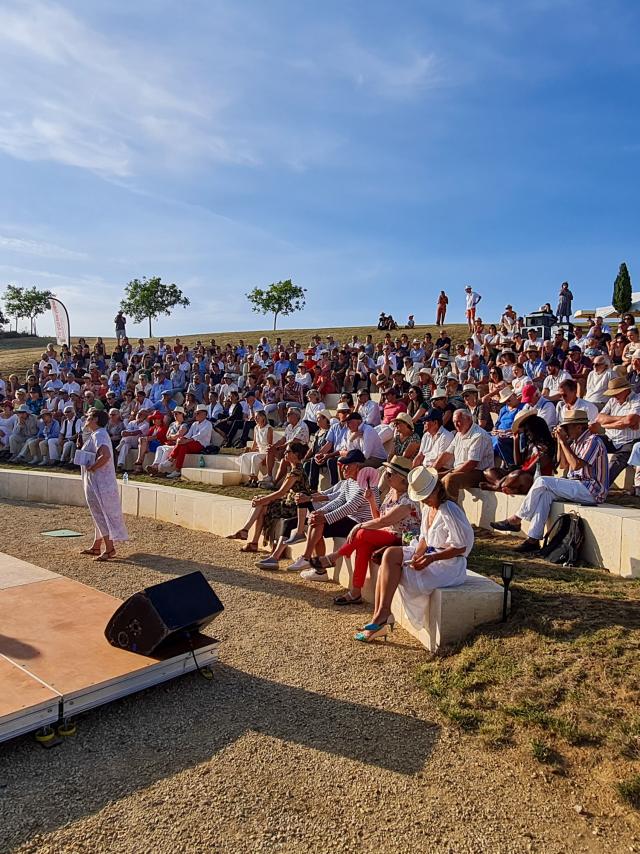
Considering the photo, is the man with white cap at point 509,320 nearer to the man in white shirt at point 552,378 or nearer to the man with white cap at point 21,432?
the man in white shirt at point 552,378

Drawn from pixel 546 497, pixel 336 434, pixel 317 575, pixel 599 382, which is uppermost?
pixel 599 382

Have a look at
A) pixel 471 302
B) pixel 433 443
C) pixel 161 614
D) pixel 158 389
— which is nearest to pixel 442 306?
pixel 471 302

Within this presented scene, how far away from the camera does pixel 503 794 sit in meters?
3.38

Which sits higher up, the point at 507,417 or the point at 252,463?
the point at 507,417

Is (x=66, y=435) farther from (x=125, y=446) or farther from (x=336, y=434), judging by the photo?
(x=336, y=434)

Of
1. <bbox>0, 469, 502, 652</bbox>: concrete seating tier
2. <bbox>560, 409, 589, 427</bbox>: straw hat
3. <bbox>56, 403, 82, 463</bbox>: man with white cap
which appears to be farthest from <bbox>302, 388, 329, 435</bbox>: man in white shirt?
<bbox>56, 403, 82, 463</bbox>: man with white cap

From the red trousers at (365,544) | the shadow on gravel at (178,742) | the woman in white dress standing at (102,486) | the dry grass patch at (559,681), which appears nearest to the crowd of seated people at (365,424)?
the red trousers at (365,544)

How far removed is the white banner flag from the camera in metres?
29.2

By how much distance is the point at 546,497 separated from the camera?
683 cm

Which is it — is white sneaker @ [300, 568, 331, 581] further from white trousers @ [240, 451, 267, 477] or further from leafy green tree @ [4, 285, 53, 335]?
leafy green tree @ [4, 285, 53, 335]

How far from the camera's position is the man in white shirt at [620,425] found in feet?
26.1

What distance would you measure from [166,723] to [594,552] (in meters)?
4.26

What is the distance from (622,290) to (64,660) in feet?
120

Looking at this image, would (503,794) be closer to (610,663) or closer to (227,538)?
(610,663)
